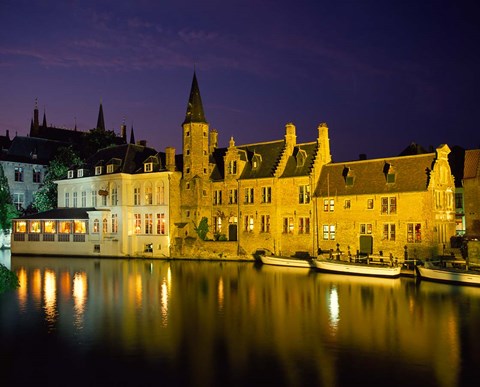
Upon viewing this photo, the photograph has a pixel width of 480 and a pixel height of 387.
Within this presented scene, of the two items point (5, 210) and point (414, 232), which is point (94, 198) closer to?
point (5, 210)

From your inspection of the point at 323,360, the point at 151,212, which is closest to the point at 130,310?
the point at 323,360

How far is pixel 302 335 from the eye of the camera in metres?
22.9

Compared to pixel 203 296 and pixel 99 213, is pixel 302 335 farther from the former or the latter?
pixel 99 213

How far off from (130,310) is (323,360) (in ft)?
43.6

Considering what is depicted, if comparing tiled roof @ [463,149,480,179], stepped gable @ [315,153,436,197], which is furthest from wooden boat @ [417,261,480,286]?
tiled roof @ [463,149,480,179]

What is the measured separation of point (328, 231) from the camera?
48.9 meters

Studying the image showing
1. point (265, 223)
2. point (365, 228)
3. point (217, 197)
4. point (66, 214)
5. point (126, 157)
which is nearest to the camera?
point (365, 228)

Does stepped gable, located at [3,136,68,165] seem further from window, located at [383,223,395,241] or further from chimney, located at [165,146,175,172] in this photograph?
window, located at [383,223,395,241]

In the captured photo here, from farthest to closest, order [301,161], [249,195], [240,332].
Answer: [249,195]
[301,161]
[240,332]

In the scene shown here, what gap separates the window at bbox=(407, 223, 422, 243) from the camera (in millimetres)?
43344

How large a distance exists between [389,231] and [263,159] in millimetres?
16086

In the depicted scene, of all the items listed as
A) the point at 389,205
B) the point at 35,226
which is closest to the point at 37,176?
the point at 35,226

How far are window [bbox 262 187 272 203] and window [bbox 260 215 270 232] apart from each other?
1.62 metres

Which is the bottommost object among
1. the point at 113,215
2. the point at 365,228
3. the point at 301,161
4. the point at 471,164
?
the point at 365,228
